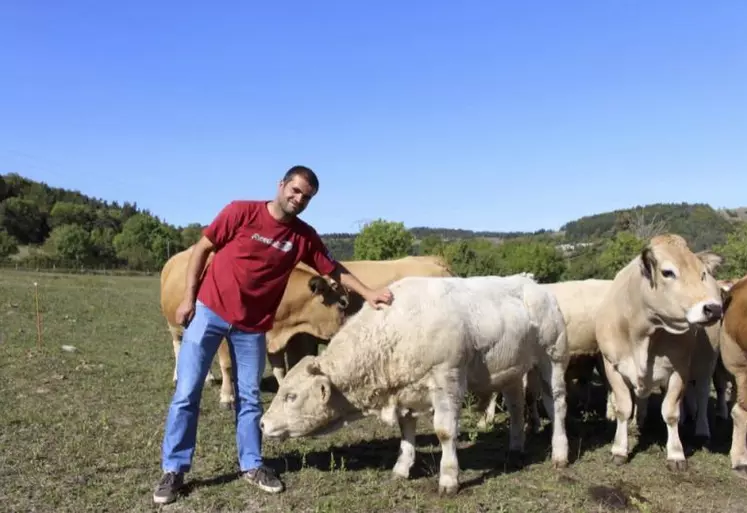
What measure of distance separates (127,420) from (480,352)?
4.99 meters

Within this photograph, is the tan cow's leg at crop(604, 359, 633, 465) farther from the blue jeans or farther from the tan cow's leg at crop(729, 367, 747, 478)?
the blue jeans

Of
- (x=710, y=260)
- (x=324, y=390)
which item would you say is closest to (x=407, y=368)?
(x=324, y=390)

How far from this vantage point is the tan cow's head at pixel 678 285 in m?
5.88

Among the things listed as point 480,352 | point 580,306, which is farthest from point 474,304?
point 580,306

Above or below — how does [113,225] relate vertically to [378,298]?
above

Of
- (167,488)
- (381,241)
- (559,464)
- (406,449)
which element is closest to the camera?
(167,488)

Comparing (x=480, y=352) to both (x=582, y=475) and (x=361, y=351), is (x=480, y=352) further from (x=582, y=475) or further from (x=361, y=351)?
(x=582, y=475)

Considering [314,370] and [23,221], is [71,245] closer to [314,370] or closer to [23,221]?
[23,221]

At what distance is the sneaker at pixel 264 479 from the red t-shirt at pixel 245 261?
1.34 meters

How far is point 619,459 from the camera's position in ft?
23.2

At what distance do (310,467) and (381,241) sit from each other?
77854mm

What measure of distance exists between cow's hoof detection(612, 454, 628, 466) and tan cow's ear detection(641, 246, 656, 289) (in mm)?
1999

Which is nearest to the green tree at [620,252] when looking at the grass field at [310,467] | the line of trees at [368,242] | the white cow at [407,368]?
the line of trees at [368,242]

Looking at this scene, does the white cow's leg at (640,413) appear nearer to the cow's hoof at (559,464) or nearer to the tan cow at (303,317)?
the cow's hoof at (559,464)
